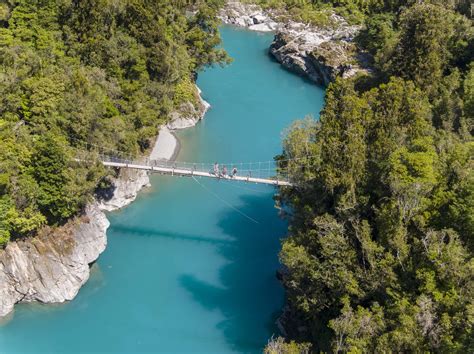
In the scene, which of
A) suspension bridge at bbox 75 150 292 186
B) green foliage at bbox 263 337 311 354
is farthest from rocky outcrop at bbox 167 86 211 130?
green foliage at bbox 263 337 311 354

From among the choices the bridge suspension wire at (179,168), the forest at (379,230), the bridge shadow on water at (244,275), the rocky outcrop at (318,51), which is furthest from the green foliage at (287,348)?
the rocky outcrop at (318,51)

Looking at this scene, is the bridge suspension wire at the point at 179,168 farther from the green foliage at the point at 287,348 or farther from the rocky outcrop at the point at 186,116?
the rocky outcrop at the point at 186,116

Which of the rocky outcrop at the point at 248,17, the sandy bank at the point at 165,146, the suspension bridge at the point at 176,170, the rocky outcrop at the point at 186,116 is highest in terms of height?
the rocky outcrop at the point at 248,17

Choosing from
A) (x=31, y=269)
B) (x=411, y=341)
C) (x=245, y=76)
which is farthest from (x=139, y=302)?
(x=245, y=76)

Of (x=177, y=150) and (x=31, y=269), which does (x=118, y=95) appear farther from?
(x=31, y=269)

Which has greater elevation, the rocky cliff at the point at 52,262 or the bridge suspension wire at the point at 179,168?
the bridge suspension wire at the point at 179,168

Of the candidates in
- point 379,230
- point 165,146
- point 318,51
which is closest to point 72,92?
point 165,146
